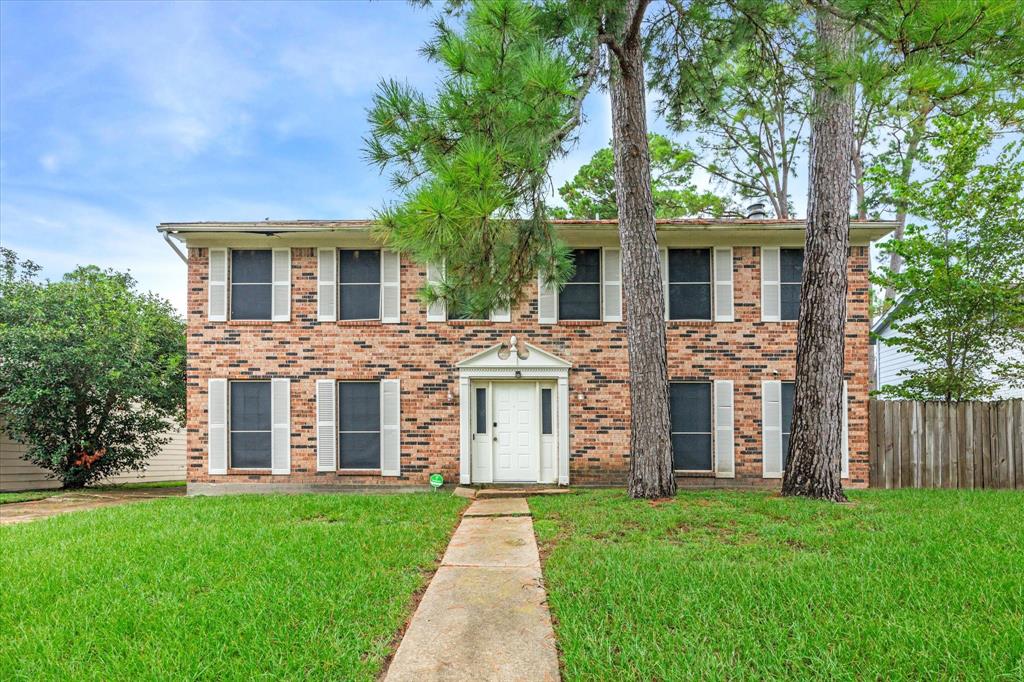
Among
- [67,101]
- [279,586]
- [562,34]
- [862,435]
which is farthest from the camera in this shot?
[67,101]

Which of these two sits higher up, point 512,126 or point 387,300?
point 512,126

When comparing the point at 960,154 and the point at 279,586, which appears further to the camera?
the point at 960,154

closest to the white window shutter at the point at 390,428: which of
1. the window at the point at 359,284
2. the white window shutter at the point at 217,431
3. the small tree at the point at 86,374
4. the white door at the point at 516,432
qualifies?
the window at the point at 359,284

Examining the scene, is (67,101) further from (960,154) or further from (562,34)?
(960,154)

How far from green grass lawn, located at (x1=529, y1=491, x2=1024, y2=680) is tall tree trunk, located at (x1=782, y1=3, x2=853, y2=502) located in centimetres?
112

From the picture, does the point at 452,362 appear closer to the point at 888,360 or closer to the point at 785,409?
the point at 785,409

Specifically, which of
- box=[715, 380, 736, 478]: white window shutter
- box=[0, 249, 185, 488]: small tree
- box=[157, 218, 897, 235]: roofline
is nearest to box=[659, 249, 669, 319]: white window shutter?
box=[157, 218, 897, 235]: roofline

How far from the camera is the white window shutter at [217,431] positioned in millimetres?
9008

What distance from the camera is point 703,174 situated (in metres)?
16.7

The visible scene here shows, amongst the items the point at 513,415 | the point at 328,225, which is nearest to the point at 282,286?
the point at 328,225

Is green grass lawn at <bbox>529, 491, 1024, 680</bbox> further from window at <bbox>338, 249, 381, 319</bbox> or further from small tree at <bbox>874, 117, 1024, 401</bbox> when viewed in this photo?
small tree at <bbox>874, 117, 1024, 401</bbox>

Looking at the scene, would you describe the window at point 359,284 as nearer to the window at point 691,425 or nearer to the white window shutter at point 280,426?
the white window shutter at point 280,426

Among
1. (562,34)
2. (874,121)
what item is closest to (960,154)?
(874,121)

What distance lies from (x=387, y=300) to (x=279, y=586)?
6.28 metres
